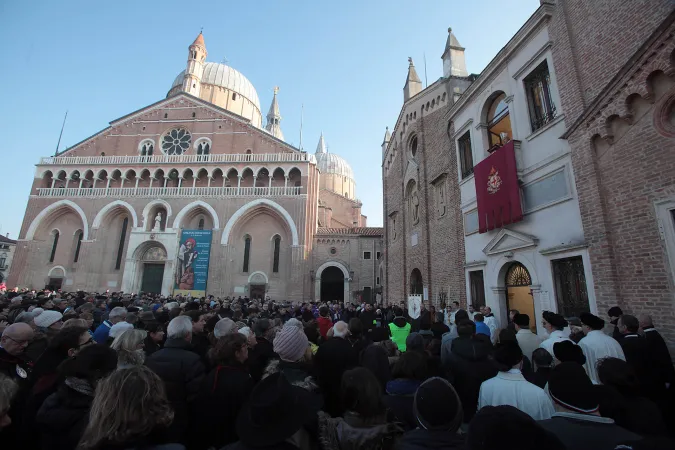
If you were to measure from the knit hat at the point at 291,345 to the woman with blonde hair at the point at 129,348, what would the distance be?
42.9 inches

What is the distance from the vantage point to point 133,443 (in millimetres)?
1488

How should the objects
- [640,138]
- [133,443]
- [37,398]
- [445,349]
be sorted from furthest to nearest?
1. [640,138]
2. [445,349]
3. [37,398]
4. [133,443]

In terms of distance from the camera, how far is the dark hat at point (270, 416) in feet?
5.09

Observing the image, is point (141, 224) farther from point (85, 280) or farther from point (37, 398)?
point (37, 398)

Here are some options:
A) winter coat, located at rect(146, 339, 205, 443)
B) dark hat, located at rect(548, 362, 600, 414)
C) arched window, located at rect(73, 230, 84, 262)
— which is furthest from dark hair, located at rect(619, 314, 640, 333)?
arched window, located at rect(73, 230, 84, 262)

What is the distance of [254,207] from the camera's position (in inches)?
974

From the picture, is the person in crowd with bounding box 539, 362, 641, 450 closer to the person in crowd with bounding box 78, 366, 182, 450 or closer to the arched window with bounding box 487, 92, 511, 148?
the person in crowd with bounding box 78, 366, 182, 450

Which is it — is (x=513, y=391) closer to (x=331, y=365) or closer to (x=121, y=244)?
(x=331, y=365)

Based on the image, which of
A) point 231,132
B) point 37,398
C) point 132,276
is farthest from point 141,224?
point 37,398

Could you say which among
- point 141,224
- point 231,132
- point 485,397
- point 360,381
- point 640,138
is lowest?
point 485,397

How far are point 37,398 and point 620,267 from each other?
8171 millimetres

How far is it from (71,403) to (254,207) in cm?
2328

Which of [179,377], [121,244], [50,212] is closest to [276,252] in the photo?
[121,244]

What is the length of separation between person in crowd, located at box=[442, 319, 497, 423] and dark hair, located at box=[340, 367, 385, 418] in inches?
66.0
